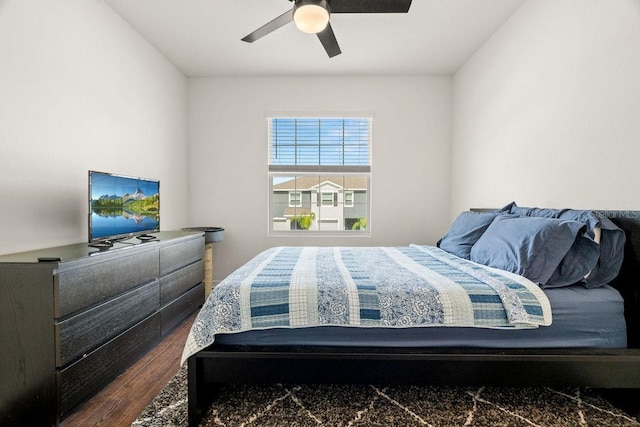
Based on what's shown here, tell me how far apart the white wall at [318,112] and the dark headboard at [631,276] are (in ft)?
7.50

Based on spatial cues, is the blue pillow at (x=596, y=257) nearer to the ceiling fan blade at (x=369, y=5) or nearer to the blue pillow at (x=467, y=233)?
the blue pillow at (x=467, y=233)

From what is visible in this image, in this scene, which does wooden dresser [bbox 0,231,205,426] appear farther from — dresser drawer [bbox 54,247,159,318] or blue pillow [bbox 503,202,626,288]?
blue pillow [bbox 503,202,626,288]

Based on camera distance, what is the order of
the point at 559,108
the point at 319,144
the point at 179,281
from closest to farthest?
the point at 559,108 → the point at 179,281 → the point at 319,144

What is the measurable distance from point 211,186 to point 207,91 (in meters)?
1.21

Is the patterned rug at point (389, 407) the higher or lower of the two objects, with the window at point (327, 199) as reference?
lower

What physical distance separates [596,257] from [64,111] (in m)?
3.43

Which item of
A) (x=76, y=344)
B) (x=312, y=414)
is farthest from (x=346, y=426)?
(x=76, y=344)

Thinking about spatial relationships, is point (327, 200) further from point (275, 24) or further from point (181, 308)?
point (275, 24)

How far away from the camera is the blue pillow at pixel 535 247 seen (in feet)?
5.67

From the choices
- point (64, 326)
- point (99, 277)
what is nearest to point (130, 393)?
point (64, 326)

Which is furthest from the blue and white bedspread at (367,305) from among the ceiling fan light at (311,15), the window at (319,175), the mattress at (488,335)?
the window at (319,175)

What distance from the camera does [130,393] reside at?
6.02 ft

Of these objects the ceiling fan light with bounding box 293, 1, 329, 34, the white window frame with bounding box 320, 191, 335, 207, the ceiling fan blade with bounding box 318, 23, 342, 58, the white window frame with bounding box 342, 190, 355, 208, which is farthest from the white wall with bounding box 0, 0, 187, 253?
the white window frame with bounding box 342, 190, 355, 208

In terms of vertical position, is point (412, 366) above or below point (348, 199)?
below
